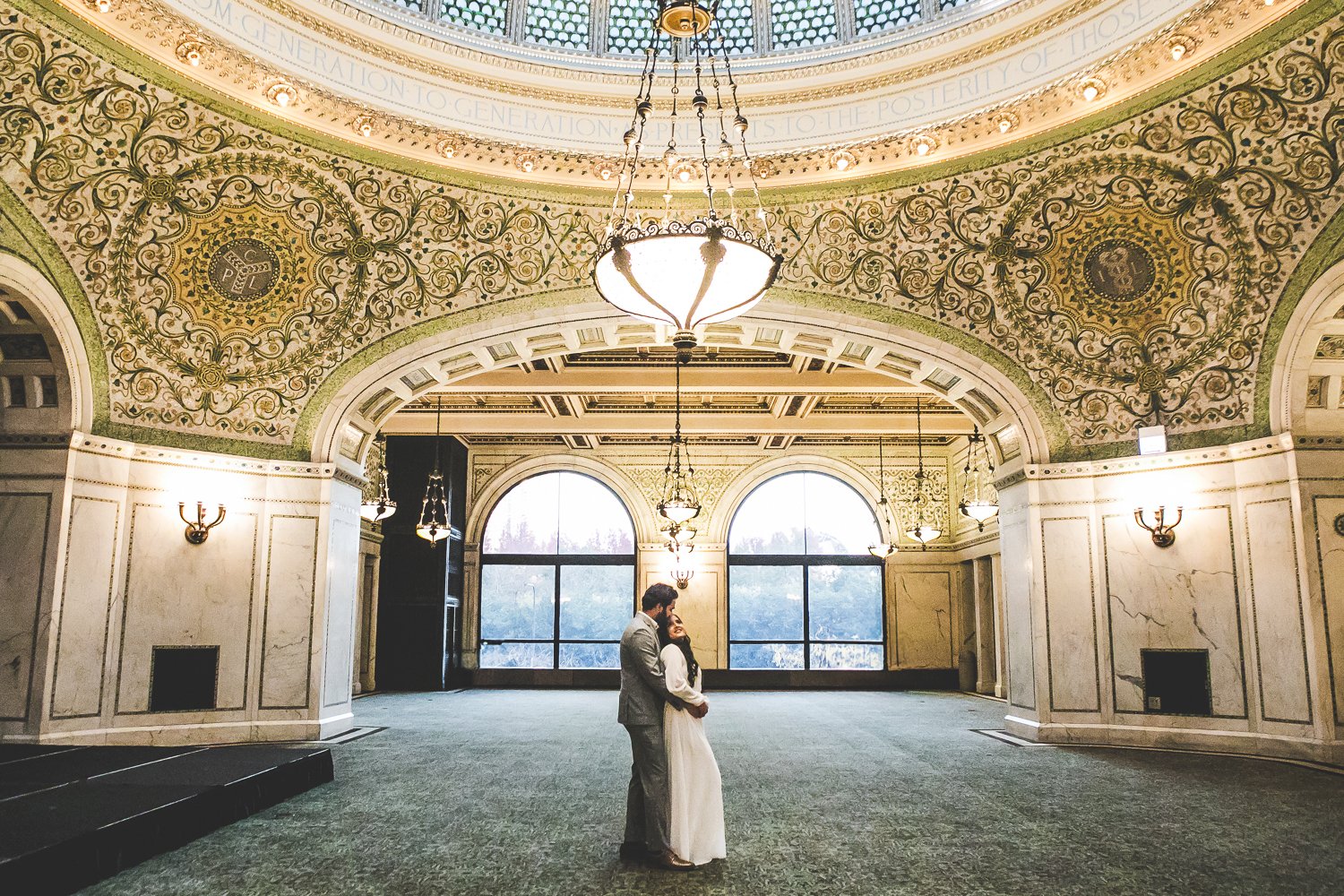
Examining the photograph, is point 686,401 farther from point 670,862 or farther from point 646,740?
point 670,862

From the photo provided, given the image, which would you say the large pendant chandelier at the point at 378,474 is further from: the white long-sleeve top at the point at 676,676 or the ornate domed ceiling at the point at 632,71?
the white long-sleeve top at the point at 676,676

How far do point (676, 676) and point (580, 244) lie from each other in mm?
5650

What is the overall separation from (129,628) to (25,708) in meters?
0.91

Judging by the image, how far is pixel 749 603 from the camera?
1656cm

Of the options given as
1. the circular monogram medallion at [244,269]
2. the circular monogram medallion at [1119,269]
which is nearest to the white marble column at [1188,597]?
the circular monogram medallion at [1119,269]

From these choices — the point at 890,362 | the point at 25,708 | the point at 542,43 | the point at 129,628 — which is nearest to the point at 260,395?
the point at 129,628

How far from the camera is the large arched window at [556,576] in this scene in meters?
16.4

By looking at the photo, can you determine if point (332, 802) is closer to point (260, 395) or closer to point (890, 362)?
point (260, 395)

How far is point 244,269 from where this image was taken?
27.0 feet

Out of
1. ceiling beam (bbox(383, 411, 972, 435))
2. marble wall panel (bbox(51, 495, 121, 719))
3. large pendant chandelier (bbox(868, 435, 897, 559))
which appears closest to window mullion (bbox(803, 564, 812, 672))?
large pendant chandelier (bbox(868, 435, 897, 559))

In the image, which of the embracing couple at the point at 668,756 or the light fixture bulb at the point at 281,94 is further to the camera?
the light fixture bulb at the point at 281,94

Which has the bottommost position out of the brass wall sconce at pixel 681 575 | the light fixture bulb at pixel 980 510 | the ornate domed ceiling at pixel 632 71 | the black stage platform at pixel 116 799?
the black stage platform at pixel 116 799

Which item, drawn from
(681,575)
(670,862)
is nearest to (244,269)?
(670,862)

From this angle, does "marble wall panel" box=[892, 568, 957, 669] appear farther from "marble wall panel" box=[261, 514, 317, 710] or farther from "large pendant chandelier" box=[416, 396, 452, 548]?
"marble wall panel" box=[261, 514, 317, 710]
